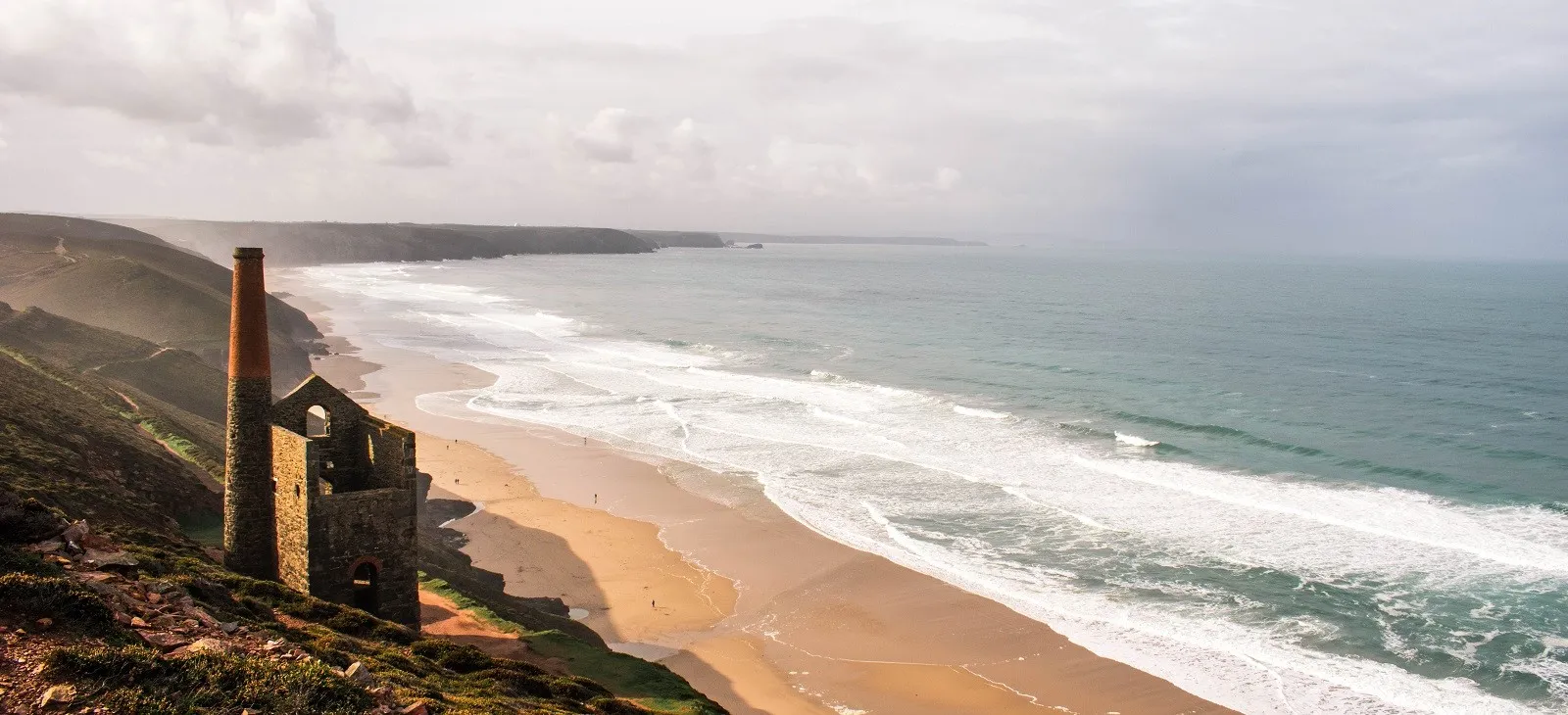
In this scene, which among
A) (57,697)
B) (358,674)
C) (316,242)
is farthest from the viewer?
(316,242)

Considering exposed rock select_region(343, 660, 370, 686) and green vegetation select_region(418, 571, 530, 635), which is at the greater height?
exposed rock select_region(343, 660, 370, 686)

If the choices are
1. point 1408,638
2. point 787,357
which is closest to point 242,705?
point 1408,638

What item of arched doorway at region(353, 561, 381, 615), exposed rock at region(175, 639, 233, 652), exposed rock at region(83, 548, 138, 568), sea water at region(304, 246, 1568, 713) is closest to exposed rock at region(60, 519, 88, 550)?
exposed rock at region(83, 548, 138, 568)

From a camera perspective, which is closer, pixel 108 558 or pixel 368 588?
pixel 108 558

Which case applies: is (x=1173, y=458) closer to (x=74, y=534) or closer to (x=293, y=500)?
(x=293, y=500)

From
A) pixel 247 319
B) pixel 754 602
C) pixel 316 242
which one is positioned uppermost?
pixel 316 242

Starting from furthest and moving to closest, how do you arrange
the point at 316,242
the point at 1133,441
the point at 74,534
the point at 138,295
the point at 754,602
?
→ the point at 316,242, the point at 138,295, the point at 1133,441, the point at 754,602, the point at 74,534

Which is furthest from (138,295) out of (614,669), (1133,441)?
(1133,441)

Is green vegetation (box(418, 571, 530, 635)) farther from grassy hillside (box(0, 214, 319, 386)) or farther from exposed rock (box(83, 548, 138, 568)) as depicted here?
grassy hillside (box(0, 214, 319, 386))
